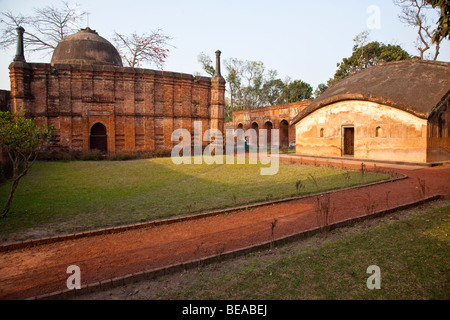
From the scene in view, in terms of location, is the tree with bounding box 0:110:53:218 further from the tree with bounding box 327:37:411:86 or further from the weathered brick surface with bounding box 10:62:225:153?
the tree with bounding box 327:37:411:86

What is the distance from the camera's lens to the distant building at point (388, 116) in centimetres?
1220

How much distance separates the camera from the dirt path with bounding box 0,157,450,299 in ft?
11.0

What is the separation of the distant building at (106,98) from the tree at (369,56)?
65.0 feet

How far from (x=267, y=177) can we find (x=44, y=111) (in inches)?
524

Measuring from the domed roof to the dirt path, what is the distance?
16.6m

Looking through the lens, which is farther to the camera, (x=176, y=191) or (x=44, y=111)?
(x=44, y=111)

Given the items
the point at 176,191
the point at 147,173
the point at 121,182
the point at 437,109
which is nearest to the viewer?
the point at 176,191

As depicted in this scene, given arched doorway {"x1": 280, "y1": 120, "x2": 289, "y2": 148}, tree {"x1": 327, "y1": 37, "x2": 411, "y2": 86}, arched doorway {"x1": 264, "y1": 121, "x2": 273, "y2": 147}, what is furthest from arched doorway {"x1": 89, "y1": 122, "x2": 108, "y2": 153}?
tree {"x1": 327, "y1": 37, "x2": 411, "y2": 86}

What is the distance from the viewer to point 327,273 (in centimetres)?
320

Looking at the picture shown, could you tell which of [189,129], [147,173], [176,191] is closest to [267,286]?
[176,191]

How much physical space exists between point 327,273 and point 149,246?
8.16ft

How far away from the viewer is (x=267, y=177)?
992 cm

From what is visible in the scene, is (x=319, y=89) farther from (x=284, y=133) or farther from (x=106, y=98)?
(x=106, y=98)
